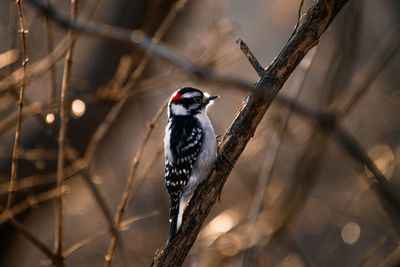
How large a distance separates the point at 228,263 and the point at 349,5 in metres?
2.67

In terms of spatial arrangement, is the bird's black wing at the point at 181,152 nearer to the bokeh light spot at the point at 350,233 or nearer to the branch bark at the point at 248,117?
the branch bark at the point at 248,117

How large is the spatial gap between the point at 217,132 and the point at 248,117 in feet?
13.5

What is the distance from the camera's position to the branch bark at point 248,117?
14.3 feet

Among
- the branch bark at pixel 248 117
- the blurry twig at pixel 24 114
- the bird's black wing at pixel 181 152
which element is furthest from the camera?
Answer: the bird's black wing at pixel 181 152

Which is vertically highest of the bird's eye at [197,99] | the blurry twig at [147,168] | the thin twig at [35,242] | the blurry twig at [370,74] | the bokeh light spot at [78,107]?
the bokeh light spot at [78,107]

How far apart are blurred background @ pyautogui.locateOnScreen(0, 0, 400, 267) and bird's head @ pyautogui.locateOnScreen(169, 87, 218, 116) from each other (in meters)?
0.13

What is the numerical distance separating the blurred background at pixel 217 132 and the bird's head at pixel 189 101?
127 mm

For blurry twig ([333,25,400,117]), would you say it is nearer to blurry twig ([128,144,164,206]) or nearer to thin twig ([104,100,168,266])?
blurry twig ([128,144,164,206])

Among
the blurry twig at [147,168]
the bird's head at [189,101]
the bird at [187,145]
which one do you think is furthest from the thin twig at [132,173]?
the bird's head at [189,101]

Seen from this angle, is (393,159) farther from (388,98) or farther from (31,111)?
(31,111)

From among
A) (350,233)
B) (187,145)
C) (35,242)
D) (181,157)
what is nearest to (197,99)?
(187,145)

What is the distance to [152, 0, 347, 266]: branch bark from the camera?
171 inches

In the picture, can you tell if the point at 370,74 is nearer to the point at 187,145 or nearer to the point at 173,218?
the point at 187,145

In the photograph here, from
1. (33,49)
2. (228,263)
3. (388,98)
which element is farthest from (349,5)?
(33,49)
